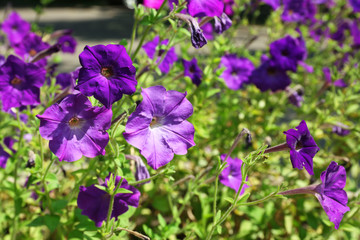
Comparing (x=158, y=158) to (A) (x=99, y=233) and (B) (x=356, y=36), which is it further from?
(B) (x=356, y=36)

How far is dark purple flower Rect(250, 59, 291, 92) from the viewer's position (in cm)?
236

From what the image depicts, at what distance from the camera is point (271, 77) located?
7.77ft

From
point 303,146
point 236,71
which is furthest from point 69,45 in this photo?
point 303,146

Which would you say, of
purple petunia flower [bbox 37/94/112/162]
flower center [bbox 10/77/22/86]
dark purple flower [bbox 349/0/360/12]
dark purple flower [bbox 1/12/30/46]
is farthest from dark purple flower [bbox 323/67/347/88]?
dark purple flower [bbox 1/12/30/46]

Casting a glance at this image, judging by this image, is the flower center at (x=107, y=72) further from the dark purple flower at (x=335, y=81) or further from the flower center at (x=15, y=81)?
the dark purple flower at (x=335, y=81)

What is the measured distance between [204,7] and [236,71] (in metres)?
1.26

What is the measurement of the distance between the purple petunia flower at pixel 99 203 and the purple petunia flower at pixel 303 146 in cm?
64

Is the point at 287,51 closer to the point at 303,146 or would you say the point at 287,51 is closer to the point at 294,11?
the point at 294,11

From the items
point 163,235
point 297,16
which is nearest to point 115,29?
point 297,16

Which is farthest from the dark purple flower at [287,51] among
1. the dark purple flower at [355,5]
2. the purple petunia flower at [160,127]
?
the dark purple flower at [355,5]

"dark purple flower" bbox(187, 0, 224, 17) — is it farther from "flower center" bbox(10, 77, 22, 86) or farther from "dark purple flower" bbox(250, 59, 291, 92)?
"dark purple flower" bbox(250, 59, 291, 92)

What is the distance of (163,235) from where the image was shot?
1700 millimetres

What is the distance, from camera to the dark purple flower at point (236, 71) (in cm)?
247

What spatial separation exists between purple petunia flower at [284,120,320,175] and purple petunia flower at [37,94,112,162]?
25.3 inches
